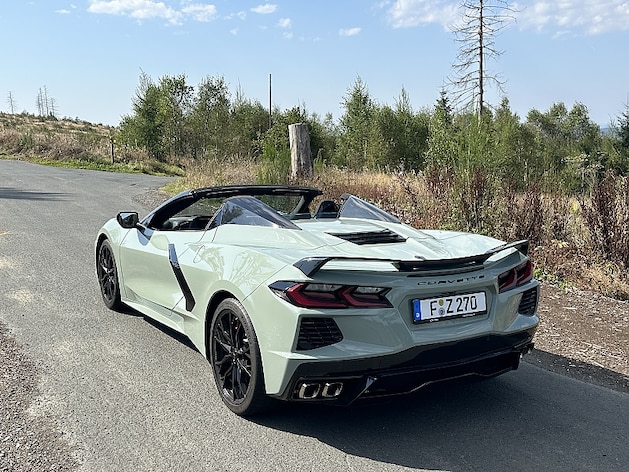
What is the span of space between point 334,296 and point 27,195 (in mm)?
14186

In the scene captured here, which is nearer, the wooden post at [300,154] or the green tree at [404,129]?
the wooden post at [300,154]

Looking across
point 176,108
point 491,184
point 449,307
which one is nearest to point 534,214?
point 491,184

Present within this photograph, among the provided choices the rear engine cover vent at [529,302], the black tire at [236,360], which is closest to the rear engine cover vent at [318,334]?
the black tire at [236,360]

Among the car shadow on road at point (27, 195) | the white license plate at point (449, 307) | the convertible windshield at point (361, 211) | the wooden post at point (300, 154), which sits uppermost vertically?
the wooden post at point (300, 154)

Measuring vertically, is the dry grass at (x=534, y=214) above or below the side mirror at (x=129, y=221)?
below

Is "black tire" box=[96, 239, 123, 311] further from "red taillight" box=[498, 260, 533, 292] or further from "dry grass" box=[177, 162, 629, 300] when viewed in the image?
"dry grass" box=[177, 162, 629, 300]

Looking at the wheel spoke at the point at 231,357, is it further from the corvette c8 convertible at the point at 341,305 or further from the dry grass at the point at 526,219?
the dry grass at the point at 526,219

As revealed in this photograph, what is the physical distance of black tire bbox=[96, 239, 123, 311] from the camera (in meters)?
5.63

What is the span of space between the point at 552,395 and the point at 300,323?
196 centimetres

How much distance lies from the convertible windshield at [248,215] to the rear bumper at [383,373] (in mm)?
1037

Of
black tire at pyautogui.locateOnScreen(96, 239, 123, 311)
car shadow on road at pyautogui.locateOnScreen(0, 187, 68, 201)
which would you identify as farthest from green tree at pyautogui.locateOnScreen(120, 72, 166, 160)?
black tire at pyautogui.locateOnScreen(96, 239, 123, 311)

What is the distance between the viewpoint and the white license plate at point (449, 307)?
3205 millimetres

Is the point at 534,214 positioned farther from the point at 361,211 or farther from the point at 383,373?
the point at 383,373

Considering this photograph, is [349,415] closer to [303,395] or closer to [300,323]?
[303,395]
